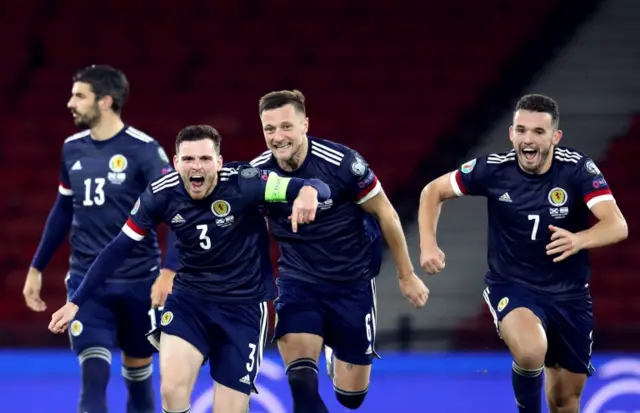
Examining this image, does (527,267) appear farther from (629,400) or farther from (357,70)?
(357,70)

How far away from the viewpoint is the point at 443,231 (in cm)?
1156

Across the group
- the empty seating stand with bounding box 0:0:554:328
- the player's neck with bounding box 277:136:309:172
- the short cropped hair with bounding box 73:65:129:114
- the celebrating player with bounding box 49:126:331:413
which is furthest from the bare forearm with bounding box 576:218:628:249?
the empty seating stand with bounding box 0:0:554:328

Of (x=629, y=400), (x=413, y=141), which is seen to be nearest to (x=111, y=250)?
(x=629, y=400)

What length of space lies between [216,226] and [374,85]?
6346 mm

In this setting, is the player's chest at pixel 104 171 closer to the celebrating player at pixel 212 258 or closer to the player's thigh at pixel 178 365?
the celebrating player at pixel 212 258

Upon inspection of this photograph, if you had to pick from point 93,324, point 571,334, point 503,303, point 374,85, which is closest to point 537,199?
point 503,303

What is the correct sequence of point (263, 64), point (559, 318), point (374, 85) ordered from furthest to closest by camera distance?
point (263, 64) < point (374, 85) < point (559, 318)

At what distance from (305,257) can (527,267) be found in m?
1.17

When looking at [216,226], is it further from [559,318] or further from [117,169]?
[559,318]

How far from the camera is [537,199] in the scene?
22.0ft

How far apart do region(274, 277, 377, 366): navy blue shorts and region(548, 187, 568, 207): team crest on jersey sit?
1.09m

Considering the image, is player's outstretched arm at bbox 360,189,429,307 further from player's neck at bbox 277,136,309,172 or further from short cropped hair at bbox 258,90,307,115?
short cropped hair at bbox 258,90,307,115

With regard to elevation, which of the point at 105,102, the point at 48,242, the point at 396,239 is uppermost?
the point at 105,102

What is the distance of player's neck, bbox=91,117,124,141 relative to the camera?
7.36 metres
